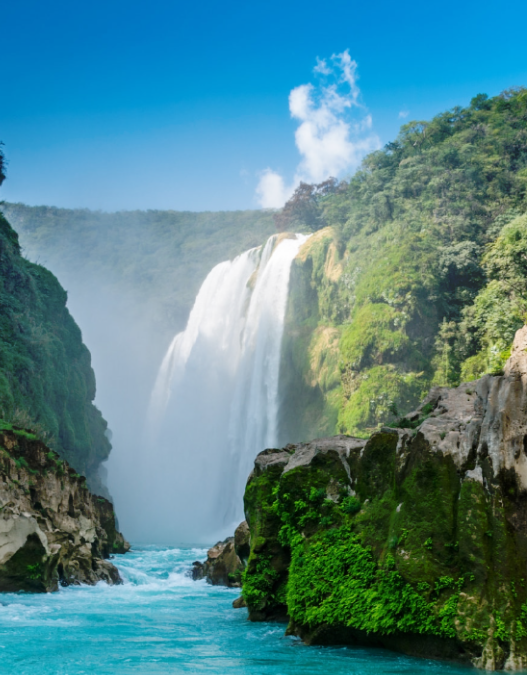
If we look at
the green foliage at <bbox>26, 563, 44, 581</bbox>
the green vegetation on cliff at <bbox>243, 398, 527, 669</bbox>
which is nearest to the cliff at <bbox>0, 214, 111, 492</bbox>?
the green foliage at <bbox>26, 563, 44, 581</bbox>

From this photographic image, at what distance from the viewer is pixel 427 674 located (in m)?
8.81

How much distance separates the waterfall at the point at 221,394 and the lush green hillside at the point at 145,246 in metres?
26.5

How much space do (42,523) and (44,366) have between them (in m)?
17.3

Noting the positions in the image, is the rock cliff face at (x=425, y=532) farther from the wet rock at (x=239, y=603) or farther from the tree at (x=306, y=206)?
the tree at (x=306, y=206)

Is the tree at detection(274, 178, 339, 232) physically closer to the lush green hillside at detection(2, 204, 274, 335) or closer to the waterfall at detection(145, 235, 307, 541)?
the waterfall at detection(145, 235, 307, 541)

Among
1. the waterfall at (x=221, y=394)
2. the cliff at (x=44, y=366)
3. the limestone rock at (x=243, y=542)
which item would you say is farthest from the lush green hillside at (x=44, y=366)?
the limestone rock at (x=243, y=542)

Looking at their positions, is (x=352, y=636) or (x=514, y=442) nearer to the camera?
(x=514, y=442)

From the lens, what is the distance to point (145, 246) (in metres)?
97.6

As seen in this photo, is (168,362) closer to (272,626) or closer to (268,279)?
(268,279)

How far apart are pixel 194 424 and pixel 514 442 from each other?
153ft

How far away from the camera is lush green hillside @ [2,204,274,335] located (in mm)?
88625

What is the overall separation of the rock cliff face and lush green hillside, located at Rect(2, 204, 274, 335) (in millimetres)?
72359

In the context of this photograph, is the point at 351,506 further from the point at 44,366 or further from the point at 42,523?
the point at 44,366

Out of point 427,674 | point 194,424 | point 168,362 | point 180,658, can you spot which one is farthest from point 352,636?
point 168,362
